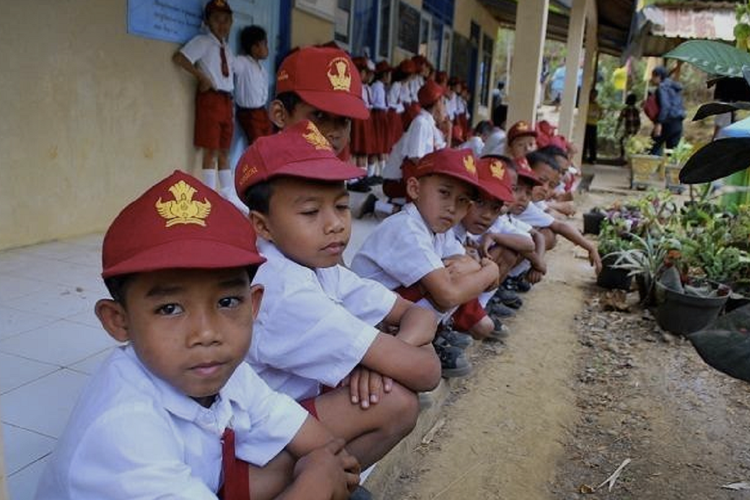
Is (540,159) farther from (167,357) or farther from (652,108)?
(652,108)

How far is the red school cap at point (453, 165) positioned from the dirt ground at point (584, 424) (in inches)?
37.3

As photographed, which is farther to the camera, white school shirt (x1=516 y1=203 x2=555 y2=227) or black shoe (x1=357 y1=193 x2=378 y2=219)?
black shoe (x1=357 y1=193 x2=378 y2=219)

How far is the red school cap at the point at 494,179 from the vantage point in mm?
2600

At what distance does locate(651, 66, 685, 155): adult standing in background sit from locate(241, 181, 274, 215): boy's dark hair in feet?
38.0

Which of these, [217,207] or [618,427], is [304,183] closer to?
[217,207]

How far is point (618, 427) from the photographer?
273 cm

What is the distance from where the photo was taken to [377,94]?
796 centimetres

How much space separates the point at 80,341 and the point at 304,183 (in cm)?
148

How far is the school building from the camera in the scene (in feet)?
12.3

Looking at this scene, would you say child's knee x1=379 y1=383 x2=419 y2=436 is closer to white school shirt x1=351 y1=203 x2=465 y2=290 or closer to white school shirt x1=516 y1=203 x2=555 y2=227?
white school shirt x1=351 y1=203 x2=465 y2=290

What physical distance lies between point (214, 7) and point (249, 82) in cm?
79

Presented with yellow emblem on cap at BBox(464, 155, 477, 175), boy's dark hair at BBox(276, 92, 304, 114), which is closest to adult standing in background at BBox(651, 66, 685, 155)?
yellow emblem on cap at BBox(464, 155, 477, 175)

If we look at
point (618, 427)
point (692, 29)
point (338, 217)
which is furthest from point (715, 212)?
point (692, 29)

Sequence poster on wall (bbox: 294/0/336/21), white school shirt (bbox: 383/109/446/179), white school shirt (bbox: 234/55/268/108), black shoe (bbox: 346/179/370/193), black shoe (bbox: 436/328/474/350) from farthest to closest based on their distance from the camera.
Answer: black shoe (bbox: 346/179/370/193)
poster on wall (bbox: 294/0/336/21)
white school shirt (bbox: 234/55/268/108)
white school shirt (bbox: 383/109/446/179)
black shoe (bbox: 436/328/474/350)
